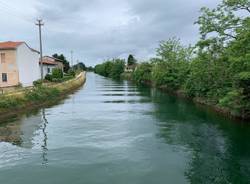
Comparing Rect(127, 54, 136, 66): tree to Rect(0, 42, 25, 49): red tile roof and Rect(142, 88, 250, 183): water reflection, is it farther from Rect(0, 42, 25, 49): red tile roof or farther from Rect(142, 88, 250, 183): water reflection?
Rect(142, 88, 250, 183): water reflection

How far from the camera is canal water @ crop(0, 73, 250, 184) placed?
526 inches

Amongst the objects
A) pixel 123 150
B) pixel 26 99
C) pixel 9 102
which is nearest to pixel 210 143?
pixel 123 150

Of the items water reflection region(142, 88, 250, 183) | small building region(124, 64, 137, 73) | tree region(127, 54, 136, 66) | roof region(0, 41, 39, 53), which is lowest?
water reflection region(142, 88, 250, 183)

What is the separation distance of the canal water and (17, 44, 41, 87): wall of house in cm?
2133

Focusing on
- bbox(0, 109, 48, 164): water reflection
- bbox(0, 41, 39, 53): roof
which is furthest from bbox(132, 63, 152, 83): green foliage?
bbox(0, 109, 48, 164): water reflection

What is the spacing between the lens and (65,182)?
1273cm

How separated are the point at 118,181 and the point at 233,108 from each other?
52.2 ft

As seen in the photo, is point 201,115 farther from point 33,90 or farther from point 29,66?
point 29,66

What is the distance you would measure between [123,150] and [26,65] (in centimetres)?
3632

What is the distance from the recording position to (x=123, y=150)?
1689 centimetres

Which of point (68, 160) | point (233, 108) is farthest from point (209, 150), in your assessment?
point (233, 108)

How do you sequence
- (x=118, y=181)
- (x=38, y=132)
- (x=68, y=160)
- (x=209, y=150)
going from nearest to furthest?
(x=118, y=181), (x=68, y=160), (x=209, y=150), (x=38, y=132)

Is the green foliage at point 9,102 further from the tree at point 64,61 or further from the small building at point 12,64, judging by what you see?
the tree at point 64,61

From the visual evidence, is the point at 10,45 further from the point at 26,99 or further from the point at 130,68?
the point at 130,68
